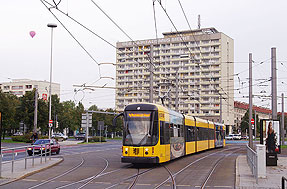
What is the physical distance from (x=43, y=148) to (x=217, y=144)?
2551 cm

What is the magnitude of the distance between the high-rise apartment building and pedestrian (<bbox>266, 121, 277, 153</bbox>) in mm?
83320

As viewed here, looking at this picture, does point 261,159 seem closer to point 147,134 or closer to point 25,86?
point 147,134

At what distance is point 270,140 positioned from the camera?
67.3 feet

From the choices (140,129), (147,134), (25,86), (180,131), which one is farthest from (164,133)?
(25,86)

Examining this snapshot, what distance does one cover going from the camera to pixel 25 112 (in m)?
65.2

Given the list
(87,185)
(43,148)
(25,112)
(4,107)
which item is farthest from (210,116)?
(87,185)

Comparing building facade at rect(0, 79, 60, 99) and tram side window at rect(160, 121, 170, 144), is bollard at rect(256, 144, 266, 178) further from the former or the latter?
building facade at rect(0, 79, 60, 99)

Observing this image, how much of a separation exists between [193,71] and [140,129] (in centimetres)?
9580

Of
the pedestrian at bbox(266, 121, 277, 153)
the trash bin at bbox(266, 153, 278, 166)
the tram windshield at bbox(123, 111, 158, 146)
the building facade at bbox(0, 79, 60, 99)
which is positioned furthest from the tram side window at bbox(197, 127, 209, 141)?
the building facade at bbox(0, 79, 60, 99)

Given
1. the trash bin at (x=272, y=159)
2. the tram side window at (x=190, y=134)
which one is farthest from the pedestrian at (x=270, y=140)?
the tram side window at (x=190, y=134)

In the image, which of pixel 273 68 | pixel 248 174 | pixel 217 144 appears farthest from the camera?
pixel 217 144

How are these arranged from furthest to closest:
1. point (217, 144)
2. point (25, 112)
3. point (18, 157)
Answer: point (25, 112), point (217, 144), point (18, 157)

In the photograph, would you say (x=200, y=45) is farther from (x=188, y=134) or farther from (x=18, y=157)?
(x=18, y=157)

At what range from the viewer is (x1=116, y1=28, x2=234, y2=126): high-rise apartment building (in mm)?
108438
